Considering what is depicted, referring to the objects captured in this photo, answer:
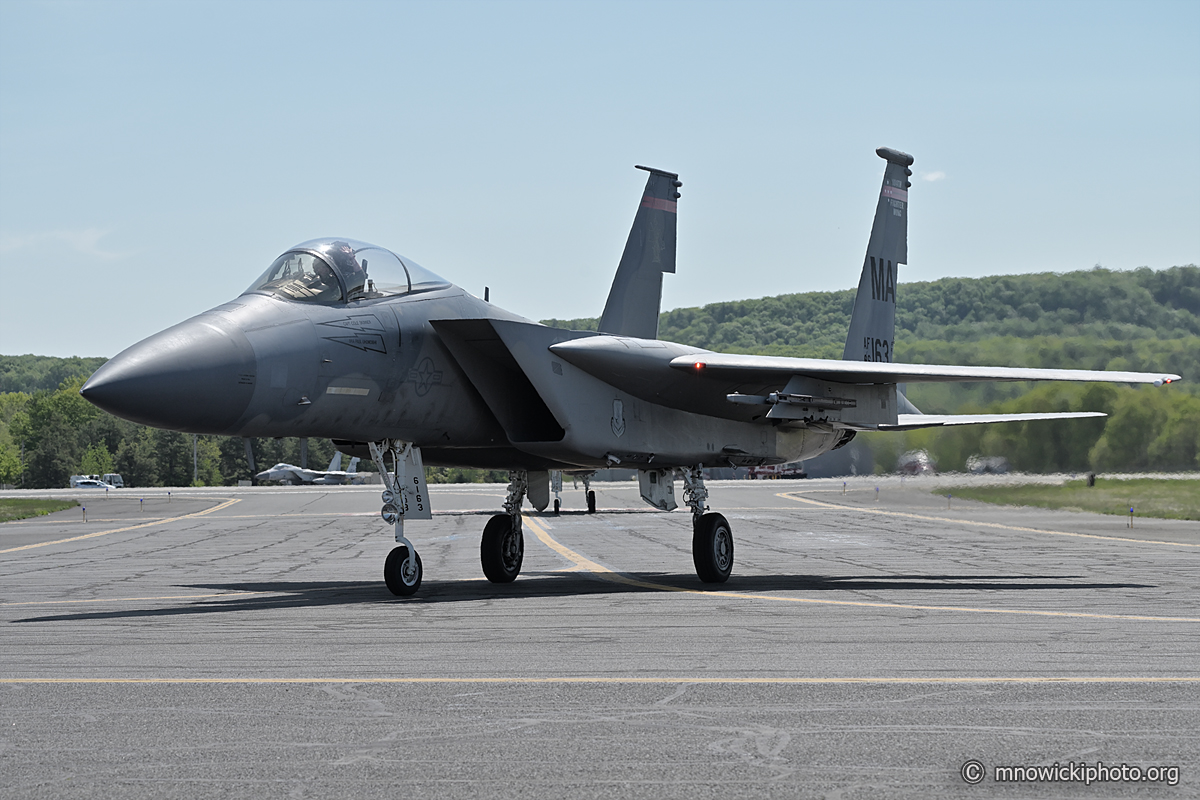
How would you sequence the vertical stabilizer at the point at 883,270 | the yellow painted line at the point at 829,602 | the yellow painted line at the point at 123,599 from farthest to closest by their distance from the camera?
the vertical stabilizer at the point at 883,270
the yellow painted line at the point at 123,599
the yellow painted line at the point at 829,602

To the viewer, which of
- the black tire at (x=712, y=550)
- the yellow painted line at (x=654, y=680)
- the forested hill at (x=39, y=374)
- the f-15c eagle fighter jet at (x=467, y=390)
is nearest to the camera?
the yellow painted line at (x=654, y=680)

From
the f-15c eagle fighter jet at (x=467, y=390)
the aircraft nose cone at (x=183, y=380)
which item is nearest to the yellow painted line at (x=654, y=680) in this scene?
the aircraft nose cone at (x=183, y=380)

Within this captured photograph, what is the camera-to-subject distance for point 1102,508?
32.9 meters

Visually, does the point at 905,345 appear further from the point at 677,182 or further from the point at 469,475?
the point at 469,475

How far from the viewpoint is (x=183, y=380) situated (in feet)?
30.2

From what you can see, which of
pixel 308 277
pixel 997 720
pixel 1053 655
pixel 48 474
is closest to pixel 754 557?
pixel 308 277

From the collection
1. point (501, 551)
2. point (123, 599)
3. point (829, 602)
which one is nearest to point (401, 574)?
point (501, 551)

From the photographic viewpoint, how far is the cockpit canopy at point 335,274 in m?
10.9

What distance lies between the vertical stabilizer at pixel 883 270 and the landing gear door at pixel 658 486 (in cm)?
478

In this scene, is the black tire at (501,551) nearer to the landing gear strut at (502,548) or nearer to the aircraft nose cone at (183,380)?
the landing gear strut at (502,548)

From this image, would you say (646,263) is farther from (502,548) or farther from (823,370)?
(502,548)

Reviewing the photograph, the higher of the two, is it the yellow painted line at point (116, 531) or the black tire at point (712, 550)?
the black tire at point (712, 550)

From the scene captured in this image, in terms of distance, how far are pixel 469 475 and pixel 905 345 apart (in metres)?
100

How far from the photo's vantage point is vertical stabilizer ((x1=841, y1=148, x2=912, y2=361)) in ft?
60.0
